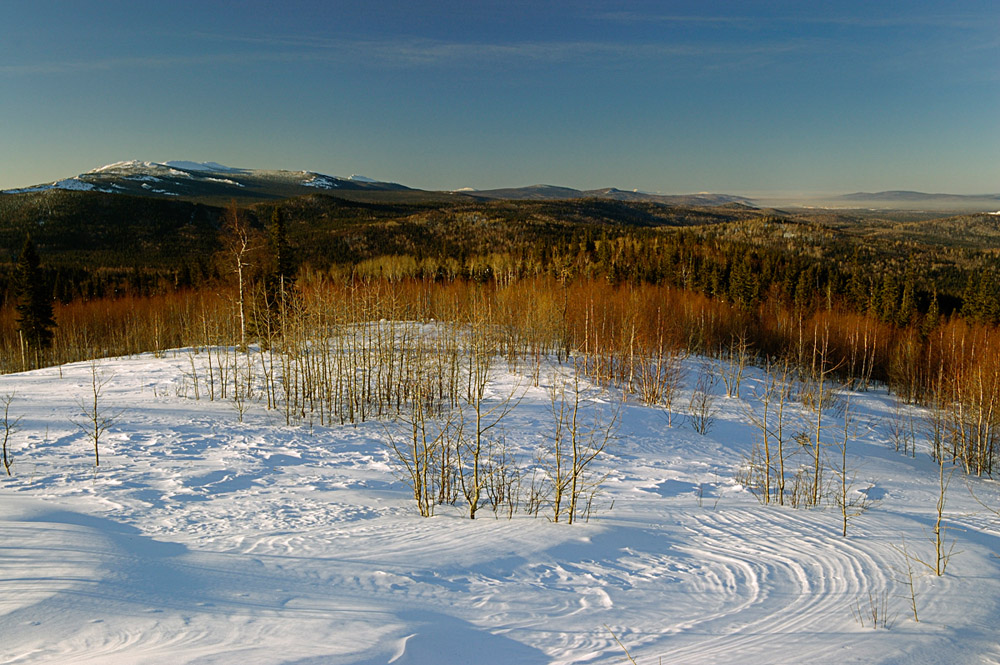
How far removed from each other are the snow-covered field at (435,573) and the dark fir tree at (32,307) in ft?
115

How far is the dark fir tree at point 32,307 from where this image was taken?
3919 cm

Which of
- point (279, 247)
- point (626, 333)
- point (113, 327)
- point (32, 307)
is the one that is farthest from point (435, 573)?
point (113, 327)

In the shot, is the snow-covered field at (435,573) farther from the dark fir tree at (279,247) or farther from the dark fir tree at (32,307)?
the dark fir tree at (32,307)

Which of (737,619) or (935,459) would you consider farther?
(935,459)

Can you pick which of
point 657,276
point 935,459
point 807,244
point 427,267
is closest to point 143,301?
point 427,267

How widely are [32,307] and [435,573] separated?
154ft

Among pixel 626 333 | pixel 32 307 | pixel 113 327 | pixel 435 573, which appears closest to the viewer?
pixel 435 573

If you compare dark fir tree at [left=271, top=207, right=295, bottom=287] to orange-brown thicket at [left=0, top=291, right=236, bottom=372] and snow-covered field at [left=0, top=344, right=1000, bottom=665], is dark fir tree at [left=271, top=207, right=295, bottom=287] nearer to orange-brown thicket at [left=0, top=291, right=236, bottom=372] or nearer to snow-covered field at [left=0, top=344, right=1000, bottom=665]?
orange-brown thicket at [left=0, top=291, right=236, bottom=372]

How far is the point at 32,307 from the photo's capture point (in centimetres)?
3959

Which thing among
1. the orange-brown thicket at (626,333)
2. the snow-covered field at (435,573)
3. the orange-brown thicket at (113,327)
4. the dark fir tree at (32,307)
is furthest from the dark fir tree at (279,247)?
the snow-covered field at (435,573)

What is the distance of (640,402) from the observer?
21.6m

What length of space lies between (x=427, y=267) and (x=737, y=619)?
60792 millimetres

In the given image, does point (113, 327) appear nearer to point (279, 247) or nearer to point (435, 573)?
point (279, 247)

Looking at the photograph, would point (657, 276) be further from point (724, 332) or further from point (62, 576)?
point (62, 576)
